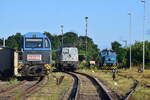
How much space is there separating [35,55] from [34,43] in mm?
1172

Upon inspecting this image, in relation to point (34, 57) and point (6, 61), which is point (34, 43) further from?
point (6, 61)

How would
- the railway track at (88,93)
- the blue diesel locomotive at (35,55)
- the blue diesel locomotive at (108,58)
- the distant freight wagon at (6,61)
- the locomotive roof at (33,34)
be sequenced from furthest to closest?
the blue diesel locomotive at (108,58), the distant freight wagon at (6,61), the locomotive roof at (33,34), the blue diesel locomotive at (35,55), the railway track at (88,93)

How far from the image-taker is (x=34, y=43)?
2992 centimetres

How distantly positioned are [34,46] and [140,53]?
35.9 metres

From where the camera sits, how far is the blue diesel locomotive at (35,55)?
2888 cm

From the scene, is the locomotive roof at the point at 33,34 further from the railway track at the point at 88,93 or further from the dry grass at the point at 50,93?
the dry grass at the point at 50,93

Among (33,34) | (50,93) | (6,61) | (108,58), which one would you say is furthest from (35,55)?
(108,58)

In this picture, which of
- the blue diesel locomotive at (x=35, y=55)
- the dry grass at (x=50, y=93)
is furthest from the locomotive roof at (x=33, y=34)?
the dry grass at (x=50, y=93)

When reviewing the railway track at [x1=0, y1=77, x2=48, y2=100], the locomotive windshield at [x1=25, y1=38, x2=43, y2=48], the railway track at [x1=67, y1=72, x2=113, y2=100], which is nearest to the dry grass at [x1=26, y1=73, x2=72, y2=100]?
the railway track at [x1=0, y1=77, x2=48, y2=100]

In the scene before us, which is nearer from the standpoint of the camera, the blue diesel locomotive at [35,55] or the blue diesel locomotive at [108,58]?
the blue diesel locomotive at [35,55]

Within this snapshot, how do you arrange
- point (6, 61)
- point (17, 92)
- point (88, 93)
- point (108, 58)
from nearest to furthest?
1. point (88, 93)
2. point (17, 92)
3. point (6, 61)
4. point (108, 58)

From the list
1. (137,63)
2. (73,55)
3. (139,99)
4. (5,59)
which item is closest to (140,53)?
(137,63)

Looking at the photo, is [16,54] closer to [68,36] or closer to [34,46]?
[34,46]

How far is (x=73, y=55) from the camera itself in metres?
48.9
